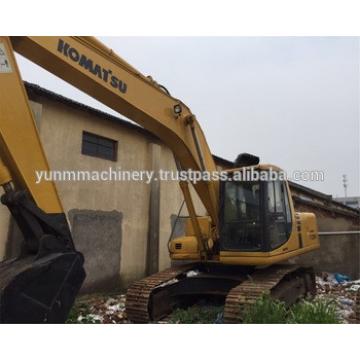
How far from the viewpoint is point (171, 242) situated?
261 inches

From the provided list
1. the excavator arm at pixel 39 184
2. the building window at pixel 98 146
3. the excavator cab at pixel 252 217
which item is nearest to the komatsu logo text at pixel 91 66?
the excavator arm at pixel 39 184

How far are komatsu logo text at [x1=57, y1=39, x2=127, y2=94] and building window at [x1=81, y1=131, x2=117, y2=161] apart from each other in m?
4.18

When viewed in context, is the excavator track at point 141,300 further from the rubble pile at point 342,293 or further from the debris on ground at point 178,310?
the rubble pile at point 342,293

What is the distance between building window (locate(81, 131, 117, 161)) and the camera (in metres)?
8.54

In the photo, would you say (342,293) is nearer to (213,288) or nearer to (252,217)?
(213,288)

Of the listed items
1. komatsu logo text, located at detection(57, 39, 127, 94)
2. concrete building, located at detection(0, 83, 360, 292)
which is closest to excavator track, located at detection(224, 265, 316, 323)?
komatsu logo text, located at detection(57, 39, 127, 94)

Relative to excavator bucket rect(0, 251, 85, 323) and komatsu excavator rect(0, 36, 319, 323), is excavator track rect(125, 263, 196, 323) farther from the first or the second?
excavator bucket rect(0, 251, 85, 323)

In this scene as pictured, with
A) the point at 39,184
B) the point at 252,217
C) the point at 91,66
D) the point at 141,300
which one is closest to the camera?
the point at 39,184

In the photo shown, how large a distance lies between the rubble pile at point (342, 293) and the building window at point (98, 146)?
18.8ft

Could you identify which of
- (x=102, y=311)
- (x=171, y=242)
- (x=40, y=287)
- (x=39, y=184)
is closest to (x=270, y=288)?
(x=171, y=242)

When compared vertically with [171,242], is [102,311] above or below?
below

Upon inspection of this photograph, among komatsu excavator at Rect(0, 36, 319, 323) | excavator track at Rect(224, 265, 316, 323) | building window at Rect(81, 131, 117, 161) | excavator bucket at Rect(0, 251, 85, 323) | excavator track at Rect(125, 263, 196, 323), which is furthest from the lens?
building window at Rect(81, 131, 117, 161)

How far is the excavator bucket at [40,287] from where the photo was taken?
2.94 m

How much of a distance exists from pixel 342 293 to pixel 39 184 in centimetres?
752
